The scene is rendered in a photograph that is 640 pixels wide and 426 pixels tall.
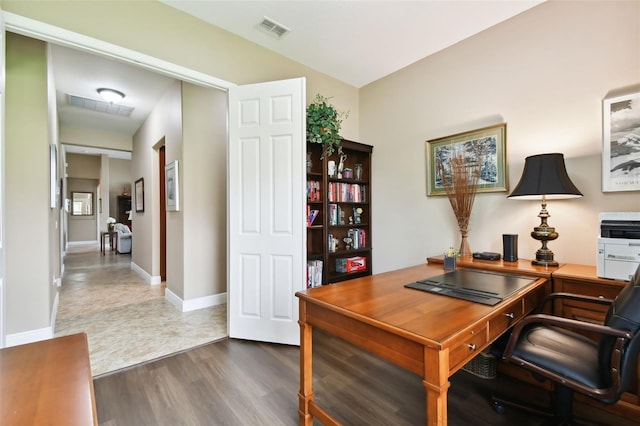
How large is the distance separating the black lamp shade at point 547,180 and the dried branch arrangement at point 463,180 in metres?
0.57

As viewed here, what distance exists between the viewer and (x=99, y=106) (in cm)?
471

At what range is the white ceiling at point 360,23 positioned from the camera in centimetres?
236

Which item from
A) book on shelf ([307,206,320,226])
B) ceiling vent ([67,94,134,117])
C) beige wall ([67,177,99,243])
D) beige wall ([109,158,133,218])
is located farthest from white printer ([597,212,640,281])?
beige wall ([67,177,99,243])

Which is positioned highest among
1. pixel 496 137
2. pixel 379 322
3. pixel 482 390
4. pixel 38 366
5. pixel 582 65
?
pixel 582 65

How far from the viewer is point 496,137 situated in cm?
256

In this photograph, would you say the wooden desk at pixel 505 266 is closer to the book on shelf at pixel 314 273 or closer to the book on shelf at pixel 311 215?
the book on shelf at pixel 314 273

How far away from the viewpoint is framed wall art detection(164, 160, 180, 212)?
3578 mm

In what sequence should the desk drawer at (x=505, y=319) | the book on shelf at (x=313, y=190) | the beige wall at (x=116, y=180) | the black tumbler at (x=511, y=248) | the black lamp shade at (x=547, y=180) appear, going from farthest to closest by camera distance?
the beige wall at (x=116, y=180)
the book on shelf at (x=313, y=190)
the black tumbler at (x=511, y=248)
the black lamp shade at (x=547, y=180)
the desk drawer at (x=505, y=319)

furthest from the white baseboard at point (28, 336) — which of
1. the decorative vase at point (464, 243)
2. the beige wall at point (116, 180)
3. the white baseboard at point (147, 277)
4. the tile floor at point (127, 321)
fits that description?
the beige wall at point (116, 180)

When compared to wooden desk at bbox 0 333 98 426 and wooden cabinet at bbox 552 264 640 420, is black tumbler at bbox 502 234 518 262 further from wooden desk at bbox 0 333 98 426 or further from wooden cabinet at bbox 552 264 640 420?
wooden desk at bbox 0 333 98 426

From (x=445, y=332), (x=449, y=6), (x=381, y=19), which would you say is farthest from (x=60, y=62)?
(x=445, y=332)

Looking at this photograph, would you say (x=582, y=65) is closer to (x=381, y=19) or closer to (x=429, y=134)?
(x=429, y=134)

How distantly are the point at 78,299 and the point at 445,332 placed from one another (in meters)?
4.84

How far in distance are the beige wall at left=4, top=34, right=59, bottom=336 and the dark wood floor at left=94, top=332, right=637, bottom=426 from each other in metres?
1.26
